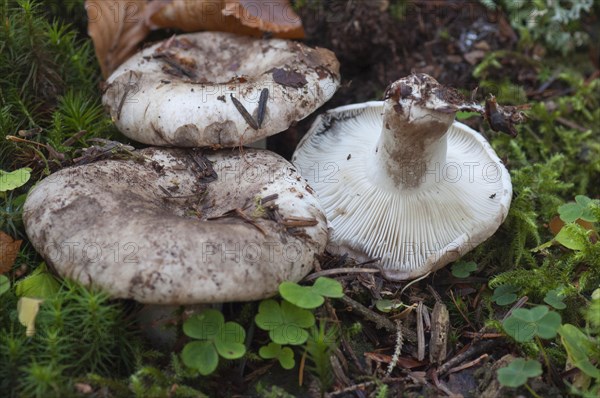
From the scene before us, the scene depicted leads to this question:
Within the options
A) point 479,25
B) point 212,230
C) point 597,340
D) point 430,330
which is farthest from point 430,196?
point 479,25

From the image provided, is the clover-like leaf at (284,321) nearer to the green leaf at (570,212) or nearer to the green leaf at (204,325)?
the green leaf at (204,325)

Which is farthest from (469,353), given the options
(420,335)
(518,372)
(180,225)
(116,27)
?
(116,27)

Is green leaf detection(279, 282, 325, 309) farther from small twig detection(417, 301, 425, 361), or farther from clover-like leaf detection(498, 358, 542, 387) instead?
clover-like leaf detection(498, 358, 542, 387)

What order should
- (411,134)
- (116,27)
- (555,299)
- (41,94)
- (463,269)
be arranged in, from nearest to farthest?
1. (555,299)
2. (411,134)
3. (463,269)
4. (41,94)
5. (116,27)

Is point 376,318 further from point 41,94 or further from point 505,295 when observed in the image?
point 41,94

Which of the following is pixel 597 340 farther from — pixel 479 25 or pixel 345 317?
pixel 479 25

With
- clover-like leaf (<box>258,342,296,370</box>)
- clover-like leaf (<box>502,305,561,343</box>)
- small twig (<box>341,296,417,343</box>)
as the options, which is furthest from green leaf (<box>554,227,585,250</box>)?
clover-like leaf (<box>258,342,296,370</box>)
